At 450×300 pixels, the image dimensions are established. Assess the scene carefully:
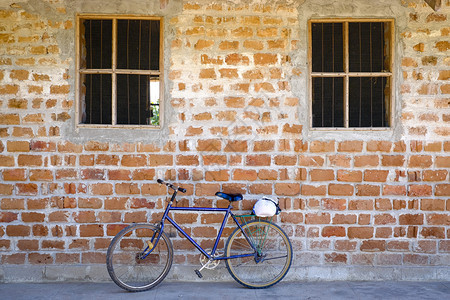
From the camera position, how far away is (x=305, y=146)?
4.55 m

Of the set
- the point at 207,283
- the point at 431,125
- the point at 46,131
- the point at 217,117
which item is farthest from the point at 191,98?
the point at 431,125

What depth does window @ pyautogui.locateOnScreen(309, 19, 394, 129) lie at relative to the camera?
4668 millimetres

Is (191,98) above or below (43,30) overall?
below

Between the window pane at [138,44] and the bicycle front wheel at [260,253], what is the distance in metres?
2.02

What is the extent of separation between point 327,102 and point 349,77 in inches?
14.5

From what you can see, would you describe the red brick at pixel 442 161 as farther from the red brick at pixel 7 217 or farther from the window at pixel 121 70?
the red brick at pixel 7 217

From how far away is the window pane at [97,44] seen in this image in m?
4.66

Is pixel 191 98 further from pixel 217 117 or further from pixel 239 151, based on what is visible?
pixel 239 151

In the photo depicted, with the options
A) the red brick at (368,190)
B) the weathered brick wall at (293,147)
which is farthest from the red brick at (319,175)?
the red brick at (368,190)

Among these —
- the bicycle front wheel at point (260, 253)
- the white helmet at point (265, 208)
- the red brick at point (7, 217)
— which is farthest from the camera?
the red brick at point (7, 217)

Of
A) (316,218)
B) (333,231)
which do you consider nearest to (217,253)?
(316,218)

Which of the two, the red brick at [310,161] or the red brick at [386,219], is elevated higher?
the red brick at [310,161]

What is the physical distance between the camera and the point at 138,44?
4.66 m

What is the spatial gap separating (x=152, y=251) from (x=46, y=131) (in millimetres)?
1673
